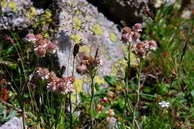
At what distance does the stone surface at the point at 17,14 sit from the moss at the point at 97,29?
0.55 metres

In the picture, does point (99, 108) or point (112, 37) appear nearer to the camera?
point (99, 108)

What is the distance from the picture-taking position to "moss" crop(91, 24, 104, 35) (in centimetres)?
458

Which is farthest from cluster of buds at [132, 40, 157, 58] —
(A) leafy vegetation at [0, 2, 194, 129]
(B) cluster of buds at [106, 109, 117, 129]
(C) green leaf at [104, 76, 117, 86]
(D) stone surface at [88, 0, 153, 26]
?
(D) stone surface at [88, 0, 153, 26]

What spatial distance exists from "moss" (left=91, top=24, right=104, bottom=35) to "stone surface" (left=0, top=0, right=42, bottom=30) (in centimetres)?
55

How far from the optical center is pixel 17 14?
4.48 metres

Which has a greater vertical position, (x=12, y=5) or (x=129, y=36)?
(x=12, y=5)

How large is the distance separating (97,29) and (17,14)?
2.51 ft

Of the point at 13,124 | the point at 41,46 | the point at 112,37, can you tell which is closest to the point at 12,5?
the point at 112,37

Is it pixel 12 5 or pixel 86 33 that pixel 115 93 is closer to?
pixel 86 33

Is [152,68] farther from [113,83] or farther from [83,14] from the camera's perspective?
[83,14]

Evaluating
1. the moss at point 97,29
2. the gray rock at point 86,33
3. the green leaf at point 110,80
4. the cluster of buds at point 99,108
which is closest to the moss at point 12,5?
the gray rock at point 86,33

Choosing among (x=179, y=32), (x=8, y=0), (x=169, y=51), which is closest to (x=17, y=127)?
(x=8, y=0)

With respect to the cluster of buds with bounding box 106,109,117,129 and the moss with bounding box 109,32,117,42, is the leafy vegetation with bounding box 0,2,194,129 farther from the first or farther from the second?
the moss with bounding box 109,32,117,42

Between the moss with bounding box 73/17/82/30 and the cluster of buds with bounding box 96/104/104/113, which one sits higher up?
the moss with bounding box 73/17/82/30
